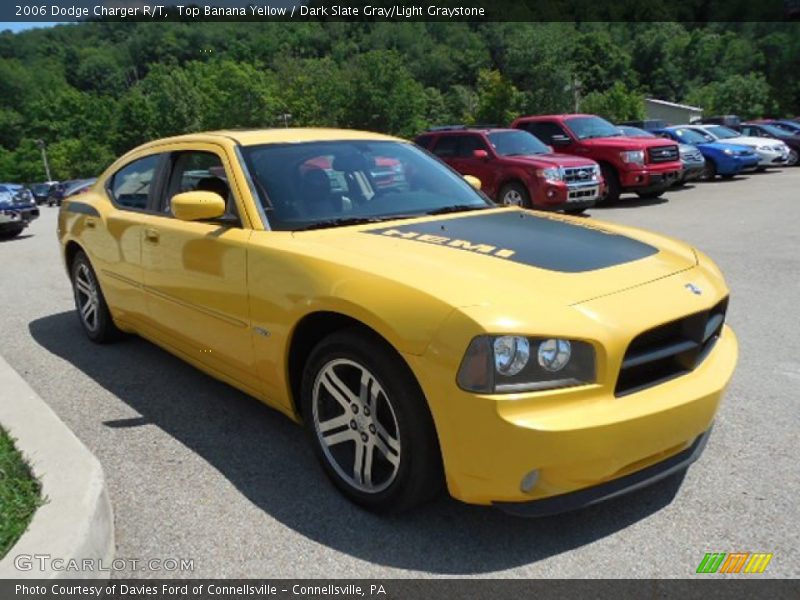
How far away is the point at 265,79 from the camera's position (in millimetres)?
78188

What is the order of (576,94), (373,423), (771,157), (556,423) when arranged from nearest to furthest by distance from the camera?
(556,423) < (373,423) < (771,157) < (576,94)

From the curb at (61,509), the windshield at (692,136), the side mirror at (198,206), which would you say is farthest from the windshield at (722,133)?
the curb at (61,509)

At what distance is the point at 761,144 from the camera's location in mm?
20469

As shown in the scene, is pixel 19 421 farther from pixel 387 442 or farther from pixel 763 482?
pixel 763 482

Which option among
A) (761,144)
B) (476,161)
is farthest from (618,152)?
(761,144)

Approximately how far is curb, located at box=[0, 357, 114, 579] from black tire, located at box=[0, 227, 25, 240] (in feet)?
40.9

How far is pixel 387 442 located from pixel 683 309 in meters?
1.28

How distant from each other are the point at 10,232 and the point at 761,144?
20.1m

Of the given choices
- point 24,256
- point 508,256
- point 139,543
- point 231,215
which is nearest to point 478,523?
point 508,256

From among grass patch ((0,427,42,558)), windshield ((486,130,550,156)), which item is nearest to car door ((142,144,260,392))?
grass patch ((0,427,42,558))

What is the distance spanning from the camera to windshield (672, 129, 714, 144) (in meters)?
19.8

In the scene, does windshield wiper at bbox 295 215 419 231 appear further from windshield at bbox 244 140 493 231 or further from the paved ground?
the paved ground

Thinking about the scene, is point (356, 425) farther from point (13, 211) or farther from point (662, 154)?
point (13, 211)

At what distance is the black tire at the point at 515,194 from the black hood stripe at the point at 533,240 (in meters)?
8.56
